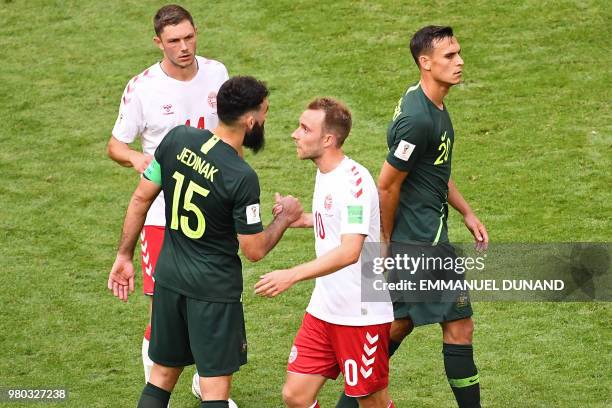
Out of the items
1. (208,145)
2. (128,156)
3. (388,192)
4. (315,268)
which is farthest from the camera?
(128,156)

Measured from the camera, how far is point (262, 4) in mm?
15016

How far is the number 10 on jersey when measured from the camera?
673 cm

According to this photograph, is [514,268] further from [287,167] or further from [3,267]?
[3,267]

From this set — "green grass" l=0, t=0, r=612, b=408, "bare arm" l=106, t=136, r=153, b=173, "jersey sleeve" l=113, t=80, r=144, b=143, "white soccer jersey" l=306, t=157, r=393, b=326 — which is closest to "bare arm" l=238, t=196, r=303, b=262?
"white soccer jersey" l=306, t=157, r=393, b=326

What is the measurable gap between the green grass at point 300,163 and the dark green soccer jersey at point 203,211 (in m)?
1.71

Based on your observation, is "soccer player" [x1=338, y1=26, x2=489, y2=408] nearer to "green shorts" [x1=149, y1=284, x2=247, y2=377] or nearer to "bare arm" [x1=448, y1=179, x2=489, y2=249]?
"bare arm" [x1=448, y1=179, x2=489, y2=249]

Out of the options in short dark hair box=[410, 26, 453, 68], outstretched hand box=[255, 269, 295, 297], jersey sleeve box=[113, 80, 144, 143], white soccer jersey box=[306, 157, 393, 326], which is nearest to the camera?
outstretched hand box=[255, 269, 295, 297]

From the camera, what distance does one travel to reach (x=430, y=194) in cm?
765

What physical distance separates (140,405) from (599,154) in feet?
20.6

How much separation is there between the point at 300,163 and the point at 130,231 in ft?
17.0

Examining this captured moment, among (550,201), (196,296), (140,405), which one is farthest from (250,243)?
(550,201)

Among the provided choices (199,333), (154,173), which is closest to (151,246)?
(154,173)

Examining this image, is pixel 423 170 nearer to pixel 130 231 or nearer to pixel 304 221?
pixel 304 221

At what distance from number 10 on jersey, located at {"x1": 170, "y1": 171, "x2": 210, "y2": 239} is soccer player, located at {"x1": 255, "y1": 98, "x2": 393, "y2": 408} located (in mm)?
479
